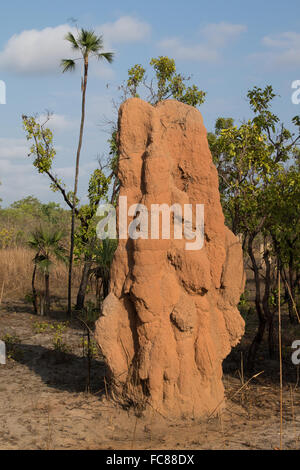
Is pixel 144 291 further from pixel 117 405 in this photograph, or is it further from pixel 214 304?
pixel 117 405

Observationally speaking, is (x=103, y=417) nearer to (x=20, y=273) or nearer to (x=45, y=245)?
(x=45, y=245)

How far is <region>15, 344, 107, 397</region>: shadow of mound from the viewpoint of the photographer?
736cm

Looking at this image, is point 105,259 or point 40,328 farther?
point 105,259

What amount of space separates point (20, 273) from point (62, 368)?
9.26m

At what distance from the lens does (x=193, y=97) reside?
46.2 feet

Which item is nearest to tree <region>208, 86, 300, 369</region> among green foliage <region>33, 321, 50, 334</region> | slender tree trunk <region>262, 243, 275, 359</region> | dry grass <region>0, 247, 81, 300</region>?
slender tree trunk <region>262, 243, 275, 359</region>

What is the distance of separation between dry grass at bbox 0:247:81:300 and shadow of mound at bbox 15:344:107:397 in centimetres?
680

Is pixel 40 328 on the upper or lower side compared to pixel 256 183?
lower

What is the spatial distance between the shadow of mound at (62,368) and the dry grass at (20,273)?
6800 mm

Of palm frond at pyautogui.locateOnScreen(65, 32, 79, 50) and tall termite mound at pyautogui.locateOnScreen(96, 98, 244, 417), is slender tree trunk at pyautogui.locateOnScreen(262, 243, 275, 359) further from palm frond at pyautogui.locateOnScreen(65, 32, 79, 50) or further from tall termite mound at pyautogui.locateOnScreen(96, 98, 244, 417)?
palm frond at pyautogui.locateOnScreen(65, 32, 79, 50)

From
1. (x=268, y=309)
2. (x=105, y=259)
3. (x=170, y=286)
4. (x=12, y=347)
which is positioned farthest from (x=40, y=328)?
(x=170, y=286)

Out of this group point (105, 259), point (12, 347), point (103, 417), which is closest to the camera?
point (103, 417)

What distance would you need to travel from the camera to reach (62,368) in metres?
8.30
